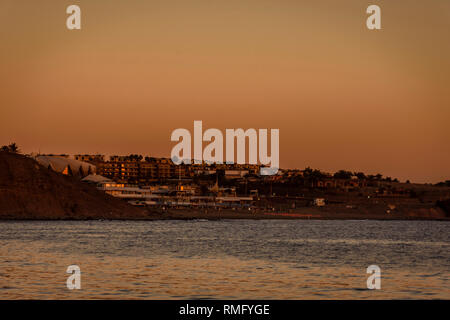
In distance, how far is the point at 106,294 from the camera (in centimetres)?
3322

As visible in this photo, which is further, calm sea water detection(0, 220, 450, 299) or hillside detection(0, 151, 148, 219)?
hillside detection(0, 151, 148, 219)

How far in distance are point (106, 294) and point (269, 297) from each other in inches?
277

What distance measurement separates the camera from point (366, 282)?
3938 centimetres

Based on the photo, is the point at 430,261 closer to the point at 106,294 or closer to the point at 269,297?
the point at 269,297

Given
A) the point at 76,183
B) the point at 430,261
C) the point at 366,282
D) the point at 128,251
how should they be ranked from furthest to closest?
the point at 76,183 → the point at 128,251 → the point at 430,261 → the point at 366,282

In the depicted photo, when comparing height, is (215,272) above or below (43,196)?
below

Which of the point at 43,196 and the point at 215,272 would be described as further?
the point at 43,196

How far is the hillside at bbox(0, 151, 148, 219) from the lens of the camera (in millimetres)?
156625

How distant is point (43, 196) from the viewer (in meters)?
161

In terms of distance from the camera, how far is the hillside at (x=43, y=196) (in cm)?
15662

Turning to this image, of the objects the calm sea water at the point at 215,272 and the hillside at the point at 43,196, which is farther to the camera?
the hillside at the point at 43,196
